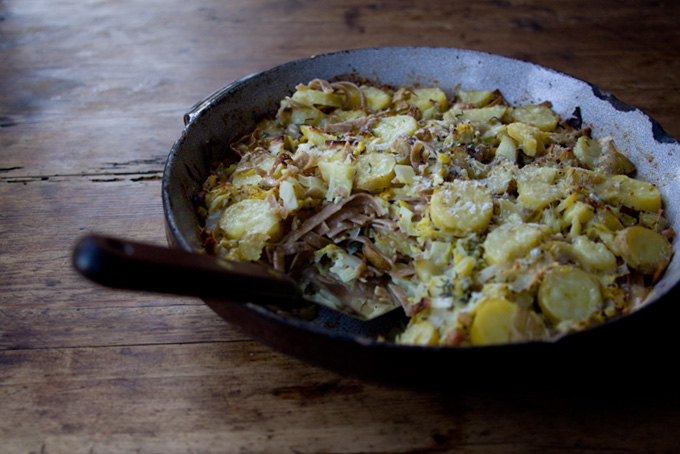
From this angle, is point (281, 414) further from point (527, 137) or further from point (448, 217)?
point (527, 137)

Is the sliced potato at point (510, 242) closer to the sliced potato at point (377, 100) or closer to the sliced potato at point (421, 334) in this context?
the sliced potato at point (421, 334)

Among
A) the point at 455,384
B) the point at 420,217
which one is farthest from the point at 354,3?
the point at 455,384

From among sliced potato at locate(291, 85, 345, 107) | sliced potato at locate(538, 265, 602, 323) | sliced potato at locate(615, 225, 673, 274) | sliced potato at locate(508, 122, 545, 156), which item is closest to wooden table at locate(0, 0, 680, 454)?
sliced potato at locate(538, 265, 602, 323)

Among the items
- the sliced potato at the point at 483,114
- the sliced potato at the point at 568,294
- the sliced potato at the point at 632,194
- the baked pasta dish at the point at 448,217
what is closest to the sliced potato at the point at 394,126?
the baked pasta dish at the point at 448,217

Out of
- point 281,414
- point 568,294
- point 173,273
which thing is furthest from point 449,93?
point 173,273

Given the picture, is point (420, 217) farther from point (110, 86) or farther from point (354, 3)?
point (354, 3)

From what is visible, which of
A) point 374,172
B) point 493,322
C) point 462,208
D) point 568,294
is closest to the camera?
point 493,322
